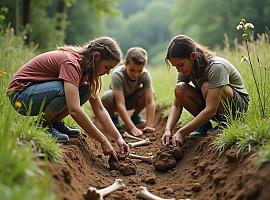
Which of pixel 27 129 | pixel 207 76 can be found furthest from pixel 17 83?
pixel 207 76

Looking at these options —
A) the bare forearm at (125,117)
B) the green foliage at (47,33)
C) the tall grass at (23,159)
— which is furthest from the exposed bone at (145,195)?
the green foliage at (47,33)

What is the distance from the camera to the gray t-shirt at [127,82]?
21.2 ft

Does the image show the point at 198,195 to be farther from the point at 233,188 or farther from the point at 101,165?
the point at 101,165

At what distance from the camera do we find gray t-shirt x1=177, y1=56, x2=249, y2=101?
13.8ft

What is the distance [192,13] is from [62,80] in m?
36.1

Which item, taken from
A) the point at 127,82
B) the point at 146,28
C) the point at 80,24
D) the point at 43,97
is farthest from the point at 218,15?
the point at 146,28

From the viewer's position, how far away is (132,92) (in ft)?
22.4

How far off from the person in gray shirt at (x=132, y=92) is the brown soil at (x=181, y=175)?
5.03ft

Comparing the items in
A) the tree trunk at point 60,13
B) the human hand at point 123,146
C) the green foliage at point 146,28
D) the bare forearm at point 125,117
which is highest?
the green foliage at point 146,28

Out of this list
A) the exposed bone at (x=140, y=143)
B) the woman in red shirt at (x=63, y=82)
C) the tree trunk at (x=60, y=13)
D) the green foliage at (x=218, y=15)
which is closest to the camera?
the woman in red shirt at (x=63, y=82)

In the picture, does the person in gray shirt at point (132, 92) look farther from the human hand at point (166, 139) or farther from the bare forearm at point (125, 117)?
the human hand at point (166, 139)

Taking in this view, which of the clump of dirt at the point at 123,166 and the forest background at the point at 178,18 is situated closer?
the clump of dirt at the point at 123,166

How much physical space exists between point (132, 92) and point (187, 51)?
262 cm

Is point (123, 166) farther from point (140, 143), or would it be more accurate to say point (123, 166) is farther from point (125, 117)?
point (125, 117)
